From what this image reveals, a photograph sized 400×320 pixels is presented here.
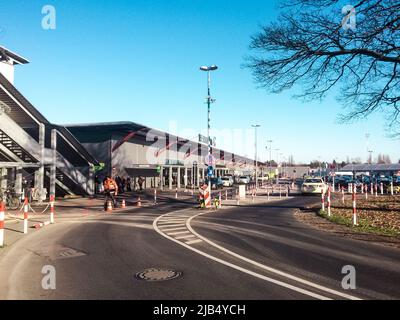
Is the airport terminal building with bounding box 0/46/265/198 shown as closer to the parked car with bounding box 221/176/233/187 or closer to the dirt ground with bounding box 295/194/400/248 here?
the parked car with bounding box 221/176/233/187

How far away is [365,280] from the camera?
20.8 feet

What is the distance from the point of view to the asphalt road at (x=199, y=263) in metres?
5.77

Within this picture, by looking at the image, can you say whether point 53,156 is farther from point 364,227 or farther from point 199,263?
point 364,227

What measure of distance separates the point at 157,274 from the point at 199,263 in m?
1.15

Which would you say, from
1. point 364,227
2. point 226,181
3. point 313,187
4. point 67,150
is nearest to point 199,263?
point 364,227

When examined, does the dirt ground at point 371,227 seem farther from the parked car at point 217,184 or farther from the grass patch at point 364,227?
the parked car at point 217,184

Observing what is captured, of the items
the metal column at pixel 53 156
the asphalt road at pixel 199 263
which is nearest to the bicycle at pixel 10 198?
the metal column at pixel 53 156

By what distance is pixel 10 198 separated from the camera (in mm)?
20328

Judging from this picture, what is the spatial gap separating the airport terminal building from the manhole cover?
A: 1691cm

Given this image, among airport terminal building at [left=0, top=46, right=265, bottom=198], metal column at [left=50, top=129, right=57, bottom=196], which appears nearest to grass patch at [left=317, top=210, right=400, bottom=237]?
airport terminal building at [left=0, top=46, right=265, bottom=198]

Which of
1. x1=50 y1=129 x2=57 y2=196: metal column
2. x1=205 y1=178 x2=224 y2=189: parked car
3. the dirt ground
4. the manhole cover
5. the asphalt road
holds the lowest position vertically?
the dirt ground

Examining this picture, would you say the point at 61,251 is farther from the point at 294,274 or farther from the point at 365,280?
the point at 365,280

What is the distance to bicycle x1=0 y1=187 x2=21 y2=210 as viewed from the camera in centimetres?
1977
